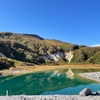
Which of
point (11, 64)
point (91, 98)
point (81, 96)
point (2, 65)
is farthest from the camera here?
point (11, 64)

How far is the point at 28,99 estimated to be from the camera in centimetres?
4497

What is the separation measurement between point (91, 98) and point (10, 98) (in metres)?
14.8

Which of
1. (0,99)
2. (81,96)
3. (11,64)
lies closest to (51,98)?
(81,96)

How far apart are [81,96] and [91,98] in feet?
10.2

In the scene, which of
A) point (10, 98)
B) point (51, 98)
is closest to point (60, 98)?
point (51, 98)

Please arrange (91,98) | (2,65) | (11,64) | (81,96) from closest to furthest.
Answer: (91,98) < (81,96) < (2,65) < (11,64)

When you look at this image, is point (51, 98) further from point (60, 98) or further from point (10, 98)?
point (10, 98)

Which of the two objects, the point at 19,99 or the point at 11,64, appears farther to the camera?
the point at 11,64

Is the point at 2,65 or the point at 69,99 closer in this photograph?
the point at 69,99

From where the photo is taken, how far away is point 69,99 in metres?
43.3

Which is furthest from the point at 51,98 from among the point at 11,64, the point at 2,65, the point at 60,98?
the point at 11,64

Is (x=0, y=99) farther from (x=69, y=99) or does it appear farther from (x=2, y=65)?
(x=2, y=65)

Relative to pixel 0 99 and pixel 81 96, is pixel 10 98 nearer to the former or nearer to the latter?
pixel 0 99

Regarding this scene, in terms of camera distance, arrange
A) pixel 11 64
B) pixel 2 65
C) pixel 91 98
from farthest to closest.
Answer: pixel 11 64, pixel 2 65, pixel 91 98
